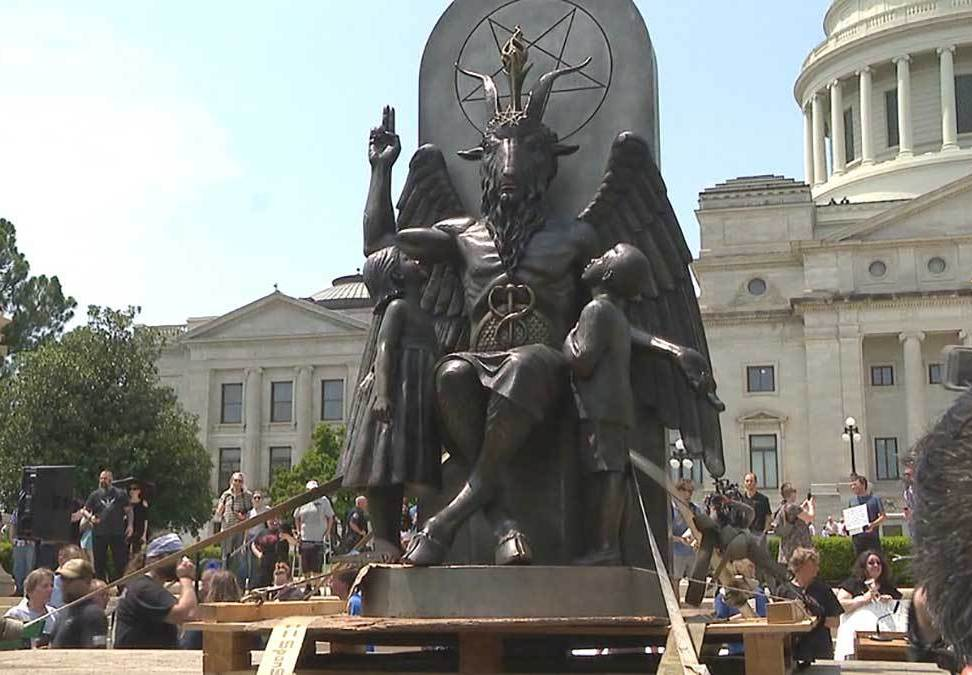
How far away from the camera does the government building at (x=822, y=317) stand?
6175cm

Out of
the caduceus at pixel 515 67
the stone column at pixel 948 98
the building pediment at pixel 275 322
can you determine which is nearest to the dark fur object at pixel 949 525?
the caduceus at pixel 515 67

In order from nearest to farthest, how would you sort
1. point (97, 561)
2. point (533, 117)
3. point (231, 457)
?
point (533, 117) → point (97, 561) → point (231, 457)

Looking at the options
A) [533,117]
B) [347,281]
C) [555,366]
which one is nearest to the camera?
[555,366]

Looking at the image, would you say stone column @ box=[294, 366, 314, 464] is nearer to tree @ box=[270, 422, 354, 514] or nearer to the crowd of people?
tree @ box=[270, 422, 354, 514]

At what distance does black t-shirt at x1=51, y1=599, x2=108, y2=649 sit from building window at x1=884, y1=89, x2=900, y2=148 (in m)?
73.4

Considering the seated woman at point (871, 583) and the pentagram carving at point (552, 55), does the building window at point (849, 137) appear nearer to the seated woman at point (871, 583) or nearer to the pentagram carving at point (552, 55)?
the seated woman at point (871, 583)

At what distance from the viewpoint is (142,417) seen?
47.7 meters

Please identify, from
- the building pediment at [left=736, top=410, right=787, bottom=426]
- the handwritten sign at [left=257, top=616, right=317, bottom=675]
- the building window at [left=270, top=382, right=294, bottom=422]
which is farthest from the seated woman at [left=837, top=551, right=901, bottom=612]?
the building window at [left=270, top=382, right=294, bottom=422]

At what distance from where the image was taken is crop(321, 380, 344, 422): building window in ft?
227

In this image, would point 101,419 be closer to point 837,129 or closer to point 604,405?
point 604,405

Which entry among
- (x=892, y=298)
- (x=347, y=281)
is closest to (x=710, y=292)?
(x=892, y=298)

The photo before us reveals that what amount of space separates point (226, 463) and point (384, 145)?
218 feet

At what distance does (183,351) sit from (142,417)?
24.9m

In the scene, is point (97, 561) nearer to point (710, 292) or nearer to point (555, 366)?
point (555, 366)
